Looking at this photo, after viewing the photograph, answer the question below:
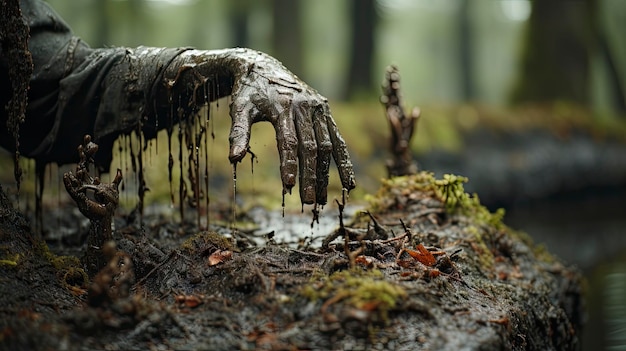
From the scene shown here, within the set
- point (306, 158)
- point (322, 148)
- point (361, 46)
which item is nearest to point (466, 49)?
point (361, 46)

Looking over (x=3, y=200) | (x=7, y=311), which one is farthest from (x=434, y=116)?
(x=7, y=311)

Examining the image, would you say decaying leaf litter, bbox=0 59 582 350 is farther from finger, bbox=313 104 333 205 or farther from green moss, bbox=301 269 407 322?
finger, bbox=313 104 333 205

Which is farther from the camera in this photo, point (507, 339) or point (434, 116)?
point (434, 116)

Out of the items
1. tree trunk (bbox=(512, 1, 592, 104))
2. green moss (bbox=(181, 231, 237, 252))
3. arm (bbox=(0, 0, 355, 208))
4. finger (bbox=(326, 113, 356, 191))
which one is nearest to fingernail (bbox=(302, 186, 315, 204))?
arm (bbox=(0, 0, 355, 208))

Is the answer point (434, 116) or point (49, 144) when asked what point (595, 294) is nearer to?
point (434, 116)

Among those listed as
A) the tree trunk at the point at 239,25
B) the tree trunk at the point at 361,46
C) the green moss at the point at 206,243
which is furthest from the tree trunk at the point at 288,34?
the green moss at the point at 206,243

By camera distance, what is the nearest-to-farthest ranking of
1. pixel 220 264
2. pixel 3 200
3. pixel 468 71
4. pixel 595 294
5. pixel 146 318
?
pixel 146 318, pixel 220 264, pixel 3 200, pixel 595 294, pixel 468 71
